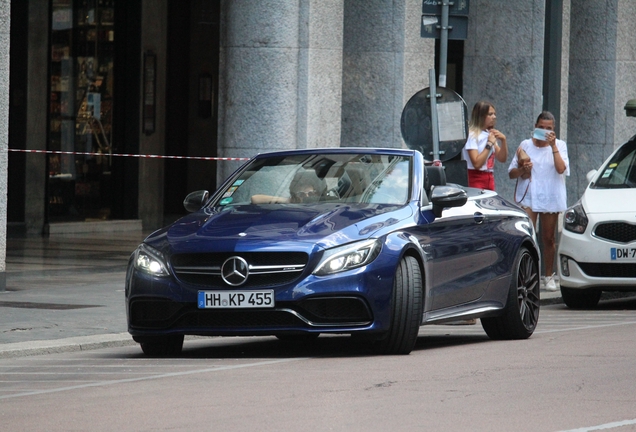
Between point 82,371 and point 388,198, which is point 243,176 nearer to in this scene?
point 388,198

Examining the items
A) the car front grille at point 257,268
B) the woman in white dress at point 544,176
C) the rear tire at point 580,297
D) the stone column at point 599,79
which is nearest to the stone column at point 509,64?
the stone column at point 599,79

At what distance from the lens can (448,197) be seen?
34.3 ft

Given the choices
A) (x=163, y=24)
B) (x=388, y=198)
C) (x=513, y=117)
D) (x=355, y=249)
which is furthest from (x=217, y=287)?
(x=163, y=24)

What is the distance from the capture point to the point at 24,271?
17.2 metres

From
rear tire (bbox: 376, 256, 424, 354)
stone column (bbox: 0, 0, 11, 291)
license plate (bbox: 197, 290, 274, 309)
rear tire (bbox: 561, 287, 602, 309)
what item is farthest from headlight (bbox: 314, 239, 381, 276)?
stone column (bbox: 0, 0, 11, 291)

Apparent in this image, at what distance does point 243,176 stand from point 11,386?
2790 mm

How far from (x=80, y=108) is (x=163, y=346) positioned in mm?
15072

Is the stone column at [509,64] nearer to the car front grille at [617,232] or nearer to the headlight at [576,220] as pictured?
the headlight at [576,220]

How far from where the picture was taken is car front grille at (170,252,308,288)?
31.5 ft

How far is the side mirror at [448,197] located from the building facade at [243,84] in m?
7.75

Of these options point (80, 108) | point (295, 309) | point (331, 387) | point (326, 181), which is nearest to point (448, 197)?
point (326, 181)

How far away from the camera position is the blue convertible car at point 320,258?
9.62 m

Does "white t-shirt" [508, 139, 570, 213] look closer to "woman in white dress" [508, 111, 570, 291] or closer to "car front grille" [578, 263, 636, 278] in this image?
"woman in white dress" [508, 111, 570, 291]

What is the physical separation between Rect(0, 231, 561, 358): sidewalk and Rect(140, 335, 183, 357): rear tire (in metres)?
0.81
